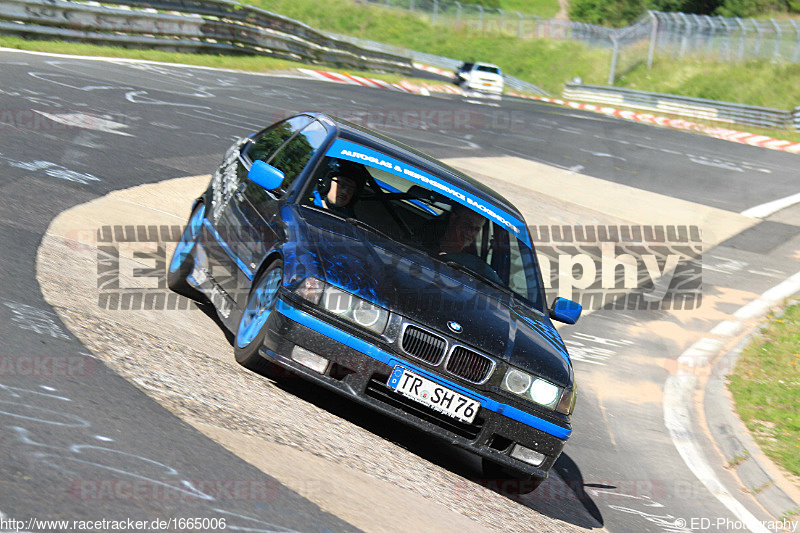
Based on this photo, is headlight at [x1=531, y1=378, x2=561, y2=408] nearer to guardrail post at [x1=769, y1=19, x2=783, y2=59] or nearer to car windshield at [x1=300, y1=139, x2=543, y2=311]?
car windshield at [x1=300, y1=139, x2=543, y2=311]

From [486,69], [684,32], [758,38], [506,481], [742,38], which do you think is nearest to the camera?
[506,481]

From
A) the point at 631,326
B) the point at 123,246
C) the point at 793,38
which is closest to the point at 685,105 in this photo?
the point at 793,38

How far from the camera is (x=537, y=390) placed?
5.49m

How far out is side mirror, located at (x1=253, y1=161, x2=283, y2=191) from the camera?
6.21 metres

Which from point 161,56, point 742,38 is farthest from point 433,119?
point 742,38

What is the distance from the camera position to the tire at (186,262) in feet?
23.7

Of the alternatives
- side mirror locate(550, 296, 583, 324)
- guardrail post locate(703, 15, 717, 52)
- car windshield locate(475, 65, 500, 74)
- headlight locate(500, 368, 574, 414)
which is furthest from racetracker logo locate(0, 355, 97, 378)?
guardrail post locate(703, 15, 717, 52)

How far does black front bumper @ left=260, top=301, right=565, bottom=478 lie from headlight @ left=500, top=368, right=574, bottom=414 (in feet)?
0.56

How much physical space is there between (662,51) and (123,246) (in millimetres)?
47720

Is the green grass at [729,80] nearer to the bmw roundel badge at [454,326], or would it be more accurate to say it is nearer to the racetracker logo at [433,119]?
the racetracker logo at [433,119]

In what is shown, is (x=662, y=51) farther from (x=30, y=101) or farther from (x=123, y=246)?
(x=123, y=246)

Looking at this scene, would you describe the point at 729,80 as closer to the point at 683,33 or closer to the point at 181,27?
the point at 683,33

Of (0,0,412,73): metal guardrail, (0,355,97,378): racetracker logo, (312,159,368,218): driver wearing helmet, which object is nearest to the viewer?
(0,355,97,378): racetracker logo

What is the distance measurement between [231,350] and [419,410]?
5.05 ft
